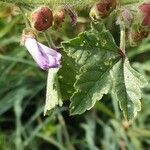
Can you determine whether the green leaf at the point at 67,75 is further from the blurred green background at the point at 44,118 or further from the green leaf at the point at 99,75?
the blurred green background at the point at 44,118

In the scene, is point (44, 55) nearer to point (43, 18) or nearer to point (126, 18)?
point (43, 18)

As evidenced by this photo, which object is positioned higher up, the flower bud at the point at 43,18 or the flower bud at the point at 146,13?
the flower bud at the point at 43,18

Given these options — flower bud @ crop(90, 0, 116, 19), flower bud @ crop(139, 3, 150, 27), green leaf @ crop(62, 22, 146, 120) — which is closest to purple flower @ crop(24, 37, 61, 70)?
green leaf @ crop(62, 22, 146, 120)

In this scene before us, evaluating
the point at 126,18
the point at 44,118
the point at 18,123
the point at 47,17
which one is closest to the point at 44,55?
the point at 47,17

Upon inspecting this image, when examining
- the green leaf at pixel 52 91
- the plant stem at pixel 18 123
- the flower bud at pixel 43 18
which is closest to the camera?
the flower bud at pixel 43 18

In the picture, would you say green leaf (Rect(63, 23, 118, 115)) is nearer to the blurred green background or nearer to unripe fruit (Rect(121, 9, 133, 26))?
unripe fruit (Rect(121, 9, 133, 26))

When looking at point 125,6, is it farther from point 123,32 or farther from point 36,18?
point 36,18

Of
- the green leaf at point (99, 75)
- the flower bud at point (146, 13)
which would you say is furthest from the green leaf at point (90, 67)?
the flower bud at point (146, 13)
